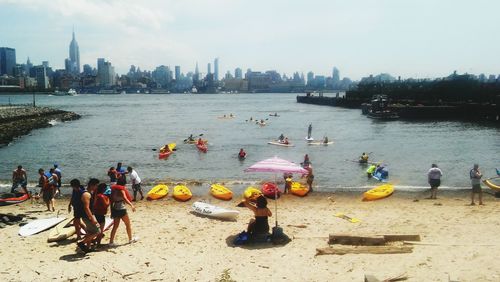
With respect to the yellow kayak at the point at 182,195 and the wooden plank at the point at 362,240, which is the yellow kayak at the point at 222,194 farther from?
the wooden plank at the point at 362,240

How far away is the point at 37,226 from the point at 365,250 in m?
8.79

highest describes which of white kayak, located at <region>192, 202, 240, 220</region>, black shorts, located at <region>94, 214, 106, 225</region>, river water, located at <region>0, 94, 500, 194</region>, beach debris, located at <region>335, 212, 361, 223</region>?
black shorts, located at <region>94, 214, 106, 225</region>

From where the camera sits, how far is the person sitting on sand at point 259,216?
10.3 metres

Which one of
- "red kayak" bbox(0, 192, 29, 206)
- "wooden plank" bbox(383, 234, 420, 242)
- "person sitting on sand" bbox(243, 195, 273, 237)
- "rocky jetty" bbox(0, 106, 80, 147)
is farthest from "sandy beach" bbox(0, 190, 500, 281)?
"rocky jetty" bbox(0, 106, 80, 147)

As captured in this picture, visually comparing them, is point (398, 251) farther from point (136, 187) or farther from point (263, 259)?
point (136, 187)

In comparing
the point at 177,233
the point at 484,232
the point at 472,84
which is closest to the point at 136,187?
the point at 177,233

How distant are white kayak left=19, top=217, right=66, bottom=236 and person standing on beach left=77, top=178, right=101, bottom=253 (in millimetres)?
2587

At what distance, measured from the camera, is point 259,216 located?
10.5 metres

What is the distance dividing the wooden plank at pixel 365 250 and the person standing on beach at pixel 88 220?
507cm

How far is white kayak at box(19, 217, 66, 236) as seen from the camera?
11555 mm

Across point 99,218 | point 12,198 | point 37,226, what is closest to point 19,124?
point 12,198

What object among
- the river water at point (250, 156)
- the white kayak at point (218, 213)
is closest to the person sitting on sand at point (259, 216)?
the white kayak at point (218, 213)

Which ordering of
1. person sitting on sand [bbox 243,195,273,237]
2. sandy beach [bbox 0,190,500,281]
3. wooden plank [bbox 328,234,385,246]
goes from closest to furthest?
1. sandy beach [bbox 0,190,500,281]
2. wooden plank [bbox 328,234,385,246]
3. person sitting on sand [bbox 243,195,273,237]

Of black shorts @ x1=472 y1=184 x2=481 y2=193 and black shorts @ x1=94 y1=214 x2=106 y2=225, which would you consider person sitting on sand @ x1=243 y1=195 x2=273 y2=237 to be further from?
black shorts @ x1=472 y1=184 x2=481 y2=193
